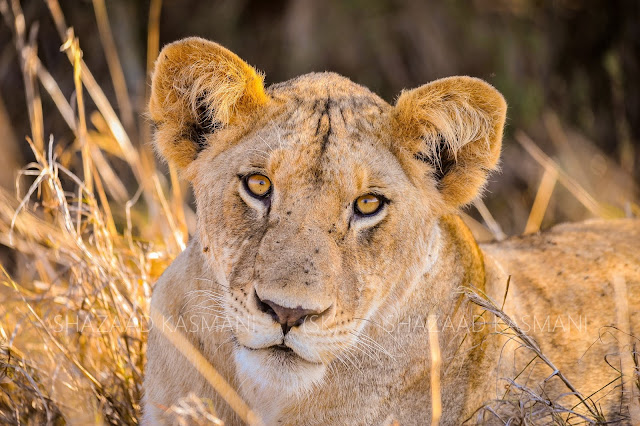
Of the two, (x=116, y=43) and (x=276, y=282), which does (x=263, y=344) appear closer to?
(x=276, y=282)

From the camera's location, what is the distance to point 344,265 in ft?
10.2

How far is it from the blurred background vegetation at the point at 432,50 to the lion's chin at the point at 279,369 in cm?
635

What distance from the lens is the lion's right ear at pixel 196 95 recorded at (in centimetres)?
337

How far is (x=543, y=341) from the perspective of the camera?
3.75 m

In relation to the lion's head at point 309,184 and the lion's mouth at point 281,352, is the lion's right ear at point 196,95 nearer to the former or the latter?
the lion's head at point 309,184

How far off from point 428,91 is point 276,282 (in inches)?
40.4

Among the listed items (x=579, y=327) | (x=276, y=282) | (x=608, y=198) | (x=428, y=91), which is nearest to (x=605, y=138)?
(x=608, y=198)

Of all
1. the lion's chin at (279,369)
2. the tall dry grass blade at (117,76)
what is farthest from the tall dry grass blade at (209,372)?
the tall dry grass blade at (117,76)

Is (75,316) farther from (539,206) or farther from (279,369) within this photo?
(539,206)

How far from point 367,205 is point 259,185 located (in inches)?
16.4

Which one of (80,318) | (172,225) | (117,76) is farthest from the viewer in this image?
(117,76)

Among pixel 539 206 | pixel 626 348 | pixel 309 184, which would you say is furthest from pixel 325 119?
pixel 539 206

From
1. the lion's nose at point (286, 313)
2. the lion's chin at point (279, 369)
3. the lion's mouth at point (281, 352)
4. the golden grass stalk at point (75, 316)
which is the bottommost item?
the golden grass stalk at point (75, 316)

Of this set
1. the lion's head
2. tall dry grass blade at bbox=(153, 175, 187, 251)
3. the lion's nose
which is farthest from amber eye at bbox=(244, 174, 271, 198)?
tall dry grass blade at bbox=(153, 175, 187, 251)
